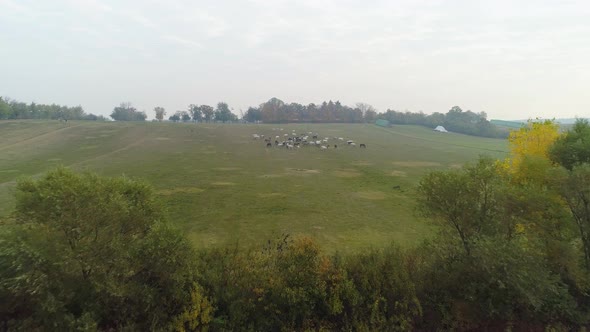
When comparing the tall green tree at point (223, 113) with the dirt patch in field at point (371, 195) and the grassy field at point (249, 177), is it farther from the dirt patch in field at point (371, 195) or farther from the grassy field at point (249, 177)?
the dirt patch in field at point (371, 195)

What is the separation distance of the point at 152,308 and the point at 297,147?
72.7 m

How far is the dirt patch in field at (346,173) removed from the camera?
55031mm

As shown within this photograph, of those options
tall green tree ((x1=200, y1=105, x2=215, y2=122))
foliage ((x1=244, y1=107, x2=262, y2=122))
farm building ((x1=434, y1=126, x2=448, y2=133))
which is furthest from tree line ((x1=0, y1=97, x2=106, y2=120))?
farm building ((x1=434, y1=126, x2=448, y2=133))

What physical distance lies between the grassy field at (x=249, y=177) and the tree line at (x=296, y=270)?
4.09 m

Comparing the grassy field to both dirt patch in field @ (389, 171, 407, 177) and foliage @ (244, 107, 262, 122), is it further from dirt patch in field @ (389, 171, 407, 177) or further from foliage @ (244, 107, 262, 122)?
foliage @ (244, 107, 262, 122)

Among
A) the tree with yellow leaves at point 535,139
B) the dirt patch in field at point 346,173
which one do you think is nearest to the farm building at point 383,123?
the dirt patch in field at point 346,173

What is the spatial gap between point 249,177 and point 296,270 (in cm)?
3566

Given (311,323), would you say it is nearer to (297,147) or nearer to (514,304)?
(514,304)

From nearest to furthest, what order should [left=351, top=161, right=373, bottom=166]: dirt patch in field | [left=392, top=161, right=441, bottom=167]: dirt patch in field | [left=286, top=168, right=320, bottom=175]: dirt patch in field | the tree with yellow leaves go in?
the tree with yellow leaves < [left=286, top=168, right=320, bottom=175]: dirt patch in field < [left=392, top=161, right=441, bottom=167]: dirt patch in field < [left=351, top=161, right=373, bottom=166]: dirt patch in field

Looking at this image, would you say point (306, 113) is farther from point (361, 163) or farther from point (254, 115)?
point (361, 163)

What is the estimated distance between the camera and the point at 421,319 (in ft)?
57.3

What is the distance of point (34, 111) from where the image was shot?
507 feet

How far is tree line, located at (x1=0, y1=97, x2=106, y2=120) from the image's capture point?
13238 cm

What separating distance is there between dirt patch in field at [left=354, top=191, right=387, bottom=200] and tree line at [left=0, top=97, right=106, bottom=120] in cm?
15058
